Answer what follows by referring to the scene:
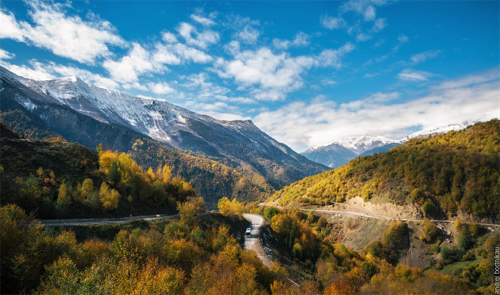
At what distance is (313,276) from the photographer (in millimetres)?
52969

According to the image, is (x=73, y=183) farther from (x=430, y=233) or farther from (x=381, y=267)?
(x=430, y=233)

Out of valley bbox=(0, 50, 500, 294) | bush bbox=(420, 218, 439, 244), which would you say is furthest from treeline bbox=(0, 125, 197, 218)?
bush bbox=(420, 218, 439, 244)

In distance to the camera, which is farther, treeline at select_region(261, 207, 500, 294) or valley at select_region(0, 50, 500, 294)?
treeline at select_region(261, 207, 500, 294)

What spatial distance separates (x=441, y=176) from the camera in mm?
74375

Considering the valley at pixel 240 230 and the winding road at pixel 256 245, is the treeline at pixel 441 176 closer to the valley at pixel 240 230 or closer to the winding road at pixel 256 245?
the valley at pixel 240 230

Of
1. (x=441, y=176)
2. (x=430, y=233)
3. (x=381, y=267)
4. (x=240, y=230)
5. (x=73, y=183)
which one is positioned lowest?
(x=240, y=230)

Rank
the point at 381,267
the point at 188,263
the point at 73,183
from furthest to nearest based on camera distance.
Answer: the point at 381,267 → the point at 73,183 → the point at 188,263

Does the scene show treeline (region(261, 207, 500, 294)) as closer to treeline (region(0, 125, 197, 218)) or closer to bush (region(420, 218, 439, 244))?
bush (region(420, 218, 439, 244))

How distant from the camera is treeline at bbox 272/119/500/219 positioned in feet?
215

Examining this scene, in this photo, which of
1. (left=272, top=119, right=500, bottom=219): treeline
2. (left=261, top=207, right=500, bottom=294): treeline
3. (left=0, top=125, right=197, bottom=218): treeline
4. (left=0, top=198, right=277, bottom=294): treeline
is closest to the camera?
(left=0, top=198, right=277, bottom=294): treeline

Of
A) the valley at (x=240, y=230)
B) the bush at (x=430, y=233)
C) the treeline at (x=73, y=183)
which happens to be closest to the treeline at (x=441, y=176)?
the valley at (x=240, y=230)

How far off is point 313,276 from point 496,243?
47.6m

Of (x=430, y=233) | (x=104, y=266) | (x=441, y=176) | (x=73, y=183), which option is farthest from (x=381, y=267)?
(x=73, y=183)

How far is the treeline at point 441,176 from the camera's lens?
2584 inches
